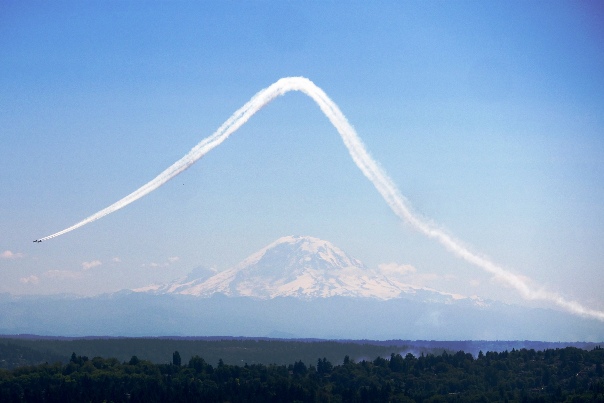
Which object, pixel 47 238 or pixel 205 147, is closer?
pixel 47 238

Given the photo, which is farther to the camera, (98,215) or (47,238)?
(98,215)

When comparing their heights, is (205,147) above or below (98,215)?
above

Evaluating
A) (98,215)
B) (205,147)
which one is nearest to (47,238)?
(98,215)

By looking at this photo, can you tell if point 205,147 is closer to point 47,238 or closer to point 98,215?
point 98,215

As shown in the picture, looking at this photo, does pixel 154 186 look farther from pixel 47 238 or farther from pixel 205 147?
pixel 47 238

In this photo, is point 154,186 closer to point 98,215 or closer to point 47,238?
point 98,215

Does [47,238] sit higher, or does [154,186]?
[154,186]

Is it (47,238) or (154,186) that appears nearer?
(47,238)
